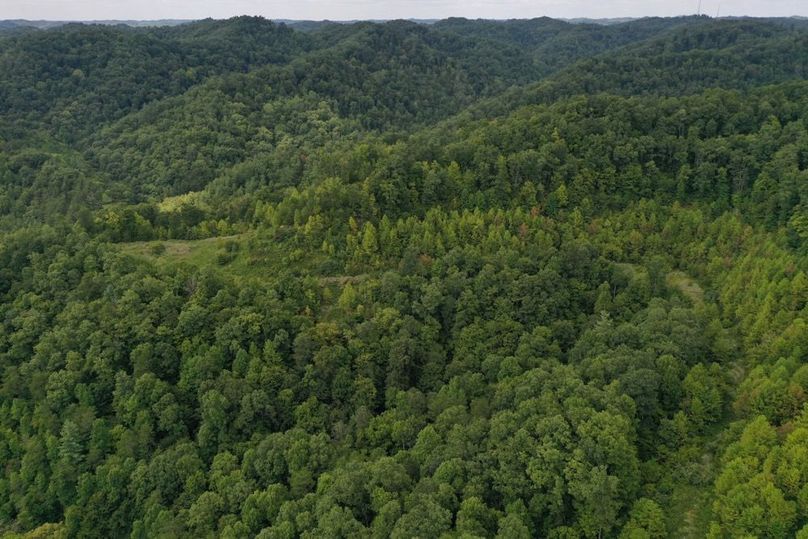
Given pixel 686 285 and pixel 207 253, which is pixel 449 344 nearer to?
pixel 686 285

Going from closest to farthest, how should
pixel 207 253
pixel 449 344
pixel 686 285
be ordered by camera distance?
1. pixel 449 344
2. pixel 686 285
3. pixel 207 253

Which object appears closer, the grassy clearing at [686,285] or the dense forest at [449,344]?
the dense forest at [449,344]

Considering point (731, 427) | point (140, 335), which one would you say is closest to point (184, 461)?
point (140, 335)

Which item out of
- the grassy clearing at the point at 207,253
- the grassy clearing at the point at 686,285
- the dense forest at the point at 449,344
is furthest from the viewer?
the grassy clearing at the point at 207,253

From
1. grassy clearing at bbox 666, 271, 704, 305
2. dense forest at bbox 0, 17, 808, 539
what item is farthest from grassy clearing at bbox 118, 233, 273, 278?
grassy clearing at bbox 666, 271, 704, 305

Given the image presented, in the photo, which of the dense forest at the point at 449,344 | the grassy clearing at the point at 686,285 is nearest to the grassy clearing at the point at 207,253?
the dense forest at the point at 449,344

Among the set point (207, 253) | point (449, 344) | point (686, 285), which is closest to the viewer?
point (449, 344)

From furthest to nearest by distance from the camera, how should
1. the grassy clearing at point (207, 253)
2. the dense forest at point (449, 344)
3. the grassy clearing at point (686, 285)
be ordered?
1. the grassy clearing at point (207, 253)
2. the grassy clearing at point (686, 285)
3. the dense forest at point (449, 344)

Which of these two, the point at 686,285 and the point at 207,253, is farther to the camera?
the point at 207,253

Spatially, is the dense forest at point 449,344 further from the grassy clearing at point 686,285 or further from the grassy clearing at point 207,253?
the grassy clearing at point 207,253

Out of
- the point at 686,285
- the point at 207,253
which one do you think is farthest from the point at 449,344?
the point at 207,253
